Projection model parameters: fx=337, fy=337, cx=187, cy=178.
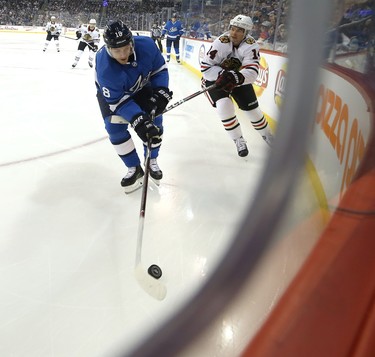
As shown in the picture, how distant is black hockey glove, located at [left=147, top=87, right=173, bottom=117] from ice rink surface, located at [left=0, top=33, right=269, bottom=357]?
0.45 m

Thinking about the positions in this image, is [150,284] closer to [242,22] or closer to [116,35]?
[116,35]

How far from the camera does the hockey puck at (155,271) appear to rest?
1.20 m

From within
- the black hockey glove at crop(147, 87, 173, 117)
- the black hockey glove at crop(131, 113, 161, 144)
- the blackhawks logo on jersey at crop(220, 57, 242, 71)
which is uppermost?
the blackhawks logo on jersey at crop(220, 57, 242, 71)

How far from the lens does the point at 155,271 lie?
121cm

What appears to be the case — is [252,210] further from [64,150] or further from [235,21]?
[64,150]

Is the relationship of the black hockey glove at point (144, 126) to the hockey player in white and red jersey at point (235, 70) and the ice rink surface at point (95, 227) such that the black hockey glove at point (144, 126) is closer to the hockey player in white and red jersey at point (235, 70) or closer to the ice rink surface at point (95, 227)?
the ice rink surface at point (95, 227)

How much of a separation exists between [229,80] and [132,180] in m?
0.94

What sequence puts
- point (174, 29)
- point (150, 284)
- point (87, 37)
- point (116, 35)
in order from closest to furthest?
1. point (150, 284)
2. point (116, 35)
3. point (87, 37)
4. point (174, 29)

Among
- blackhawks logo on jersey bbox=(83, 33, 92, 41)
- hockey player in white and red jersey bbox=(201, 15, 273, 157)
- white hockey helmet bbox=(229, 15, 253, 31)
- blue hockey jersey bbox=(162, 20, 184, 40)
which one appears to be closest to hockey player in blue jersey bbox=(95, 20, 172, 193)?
hockey player in white and red jersey bbox=(201, 15, 273, 157)

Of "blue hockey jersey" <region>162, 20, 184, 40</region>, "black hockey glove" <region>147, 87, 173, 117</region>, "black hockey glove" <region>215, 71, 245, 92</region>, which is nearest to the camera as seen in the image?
"black hockey glove" <region>147, 87, 173, 117</region>

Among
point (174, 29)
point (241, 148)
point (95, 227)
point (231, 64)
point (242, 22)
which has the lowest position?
point (95, 227)

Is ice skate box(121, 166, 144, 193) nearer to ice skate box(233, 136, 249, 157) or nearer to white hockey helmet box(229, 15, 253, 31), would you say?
ice skate box(233, 136, 249, 157)

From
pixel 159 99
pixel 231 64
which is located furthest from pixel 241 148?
pixel 159 99

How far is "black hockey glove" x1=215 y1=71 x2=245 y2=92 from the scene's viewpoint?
2.24 meters
